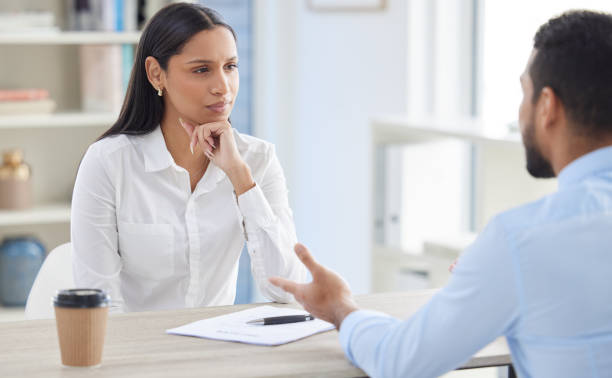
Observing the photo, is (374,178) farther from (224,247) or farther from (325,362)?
(325,362)

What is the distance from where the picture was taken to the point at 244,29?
15.0 feet

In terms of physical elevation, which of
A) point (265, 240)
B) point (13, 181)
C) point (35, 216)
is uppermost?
point (265, 240)

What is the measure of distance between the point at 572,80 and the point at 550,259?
0.83 feet

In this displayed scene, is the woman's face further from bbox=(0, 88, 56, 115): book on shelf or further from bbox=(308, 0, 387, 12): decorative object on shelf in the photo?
bbox=(308, 0, 387, 12): decorative object on shelf

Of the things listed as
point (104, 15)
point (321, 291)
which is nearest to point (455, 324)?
point (321, 291)

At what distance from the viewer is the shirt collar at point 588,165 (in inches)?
50.0

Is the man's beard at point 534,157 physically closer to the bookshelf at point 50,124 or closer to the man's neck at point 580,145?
the man's neck at point 580,145

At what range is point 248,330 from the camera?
1614 millimetres

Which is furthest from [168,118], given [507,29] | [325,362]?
[507,29]

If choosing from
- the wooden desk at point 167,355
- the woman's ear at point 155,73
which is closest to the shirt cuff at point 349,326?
the wooden desk at point 167,355

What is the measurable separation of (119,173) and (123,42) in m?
1.64

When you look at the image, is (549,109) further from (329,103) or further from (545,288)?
(329,103)

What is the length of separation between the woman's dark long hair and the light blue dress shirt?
1.07 metres

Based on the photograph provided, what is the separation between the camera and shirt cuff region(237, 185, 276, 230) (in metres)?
2.04
